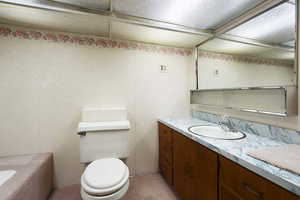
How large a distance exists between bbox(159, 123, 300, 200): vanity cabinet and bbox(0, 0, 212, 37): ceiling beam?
1.17m

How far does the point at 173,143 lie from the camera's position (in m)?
1.46

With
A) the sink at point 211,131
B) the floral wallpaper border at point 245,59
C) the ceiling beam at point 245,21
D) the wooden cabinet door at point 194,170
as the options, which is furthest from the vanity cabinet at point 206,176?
the ceiling beam at point 245,21

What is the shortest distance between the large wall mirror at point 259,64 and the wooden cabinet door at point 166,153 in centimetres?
73

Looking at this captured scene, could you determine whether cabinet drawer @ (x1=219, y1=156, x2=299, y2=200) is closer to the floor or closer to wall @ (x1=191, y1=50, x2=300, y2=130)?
wall @ (x1=191, y1=50, x2=300, y2=130)

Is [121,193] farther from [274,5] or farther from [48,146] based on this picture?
[274,5]

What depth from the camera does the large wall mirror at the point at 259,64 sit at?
0.95m

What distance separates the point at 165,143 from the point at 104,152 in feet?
2.39

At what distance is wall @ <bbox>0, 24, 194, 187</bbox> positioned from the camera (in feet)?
4.72

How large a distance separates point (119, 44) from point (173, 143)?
1420 millimetres

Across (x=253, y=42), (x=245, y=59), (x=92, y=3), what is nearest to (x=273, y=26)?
(x=253, y=42)

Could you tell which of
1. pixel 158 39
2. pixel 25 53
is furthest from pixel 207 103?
pixel 25 53

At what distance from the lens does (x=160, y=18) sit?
1.37m

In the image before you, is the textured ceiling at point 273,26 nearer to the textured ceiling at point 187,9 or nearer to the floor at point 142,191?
the textured ceiling at point 187,9

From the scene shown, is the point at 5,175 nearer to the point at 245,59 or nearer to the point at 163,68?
the point at 163,68
